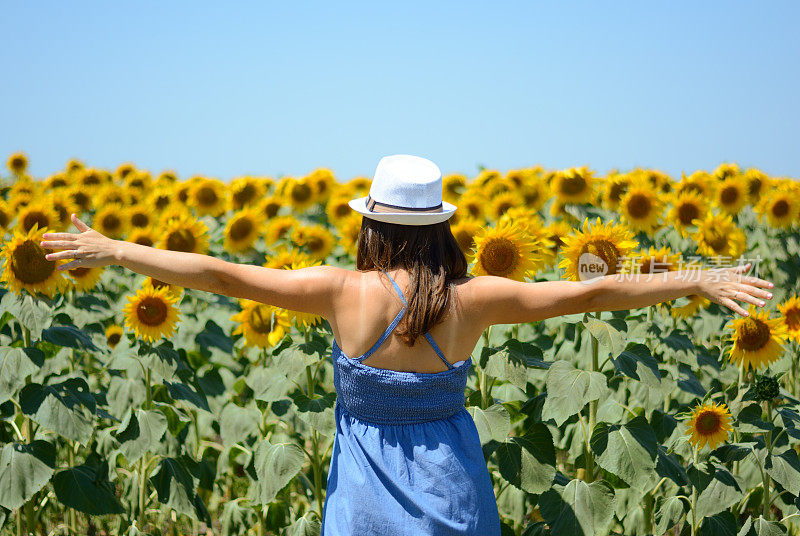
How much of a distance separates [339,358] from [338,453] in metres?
0.38

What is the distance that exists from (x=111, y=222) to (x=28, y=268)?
2679 mm

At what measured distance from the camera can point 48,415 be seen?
12.8 ft

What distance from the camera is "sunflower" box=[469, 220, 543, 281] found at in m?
3.91

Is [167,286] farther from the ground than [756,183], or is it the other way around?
[756,183]

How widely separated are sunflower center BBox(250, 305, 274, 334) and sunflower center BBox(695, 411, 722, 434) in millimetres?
2233

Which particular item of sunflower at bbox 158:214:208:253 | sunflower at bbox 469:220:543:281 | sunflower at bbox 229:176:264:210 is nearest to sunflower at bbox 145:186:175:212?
sunflower at bbox 229:176:264:210

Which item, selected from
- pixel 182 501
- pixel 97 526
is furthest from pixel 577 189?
pixel 97 526

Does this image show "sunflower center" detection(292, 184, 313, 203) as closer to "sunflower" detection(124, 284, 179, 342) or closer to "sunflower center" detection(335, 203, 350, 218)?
"sunflower center" detection(335, 203, 350, 218)

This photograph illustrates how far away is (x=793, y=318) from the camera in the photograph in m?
4.45

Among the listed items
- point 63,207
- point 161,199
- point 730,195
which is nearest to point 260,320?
point 63,207

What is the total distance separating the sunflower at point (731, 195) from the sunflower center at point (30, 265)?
542 centimetres

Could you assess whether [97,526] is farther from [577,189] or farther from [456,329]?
[577,189]

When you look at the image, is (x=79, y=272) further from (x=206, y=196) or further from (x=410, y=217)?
(x=410, y=217)

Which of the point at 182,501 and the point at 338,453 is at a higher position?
the point at 338,453
